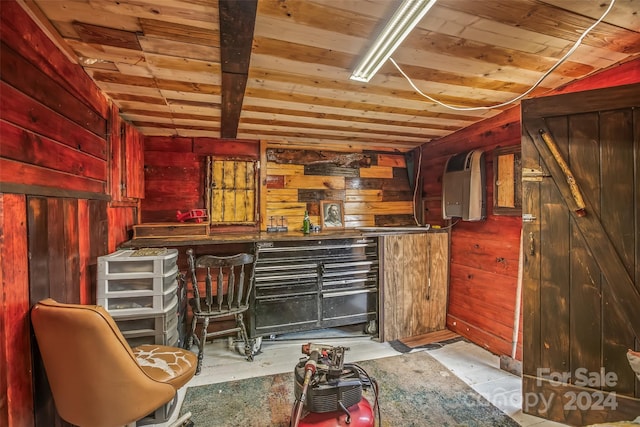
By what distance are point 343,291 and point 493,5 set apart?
247 cm

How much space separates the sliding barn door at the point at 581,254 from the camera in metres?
1.56

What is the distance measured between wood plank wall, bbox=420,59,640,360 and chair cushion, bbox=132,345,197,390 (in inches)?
101

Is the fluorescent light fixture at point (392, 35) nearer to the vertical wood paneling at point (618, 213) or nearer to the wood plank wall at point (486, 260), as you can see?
the vertical wood paneling at point (618, 213)

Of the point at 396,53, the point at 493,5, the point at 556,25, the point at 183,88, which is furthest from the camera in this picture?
the point at 183,88

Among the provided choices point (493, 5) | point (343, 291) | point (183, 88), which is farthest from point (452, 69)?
point (343, 291)

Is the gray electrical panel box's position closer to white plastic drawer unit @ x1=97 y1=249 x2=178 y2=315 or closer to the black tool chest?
the black tool chest

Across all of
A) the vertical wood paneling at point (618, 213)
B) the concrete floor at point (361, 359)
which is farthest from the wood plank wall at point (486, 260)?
the vertical wood paneling at point (618, 213)

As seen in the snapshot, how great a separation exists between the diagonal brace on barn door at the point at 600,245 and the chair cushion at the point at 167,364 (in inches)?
95.6

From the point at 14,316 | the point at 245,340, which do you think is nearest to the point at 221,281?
the point at 245,340

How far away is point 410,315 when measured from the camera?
2.99 metres

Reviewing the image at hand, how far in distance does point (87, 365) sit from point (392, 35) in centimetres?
198

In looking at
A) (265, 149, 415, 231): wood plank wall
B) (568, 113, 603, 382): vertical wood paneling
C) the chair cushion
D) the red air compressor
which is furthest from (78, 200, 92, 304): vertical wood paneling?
(568, 113, 603, 382): vertical wood paneling

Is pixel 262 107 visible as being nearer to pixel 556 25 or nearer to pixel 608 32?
pixel 556 25

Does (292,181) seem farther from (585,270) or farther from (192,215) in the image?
(585,270)
